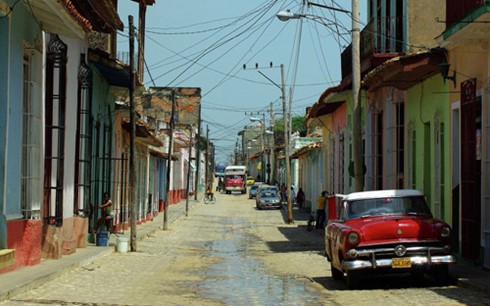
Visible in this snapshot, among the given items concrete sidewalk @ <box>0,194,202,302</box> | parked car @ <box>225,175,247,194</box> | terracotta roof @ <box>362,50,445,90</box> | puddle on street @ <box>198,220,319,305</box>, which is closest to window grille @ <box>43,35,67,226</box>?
concrete sidewalk @ <box>0,194,202,302</box>

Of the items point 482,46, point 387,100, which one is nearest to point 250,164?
point 387,100

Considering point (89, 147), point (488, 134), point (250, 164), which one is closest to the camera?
point (488, 134)

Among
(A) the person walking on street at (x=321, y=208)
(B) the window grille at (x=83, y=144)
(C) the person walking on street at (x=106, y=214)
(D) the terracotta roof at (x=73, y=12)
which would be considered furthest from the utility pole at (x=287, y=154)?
(D) the terracotta roof at (x=73, y=12)

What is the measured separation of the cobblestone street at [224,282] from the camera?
1257cm

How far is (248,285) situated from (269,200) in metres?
43.6

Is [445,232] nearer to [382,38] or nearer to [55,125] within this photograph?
[55,125]

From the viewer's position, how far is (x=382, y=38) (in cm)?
2475

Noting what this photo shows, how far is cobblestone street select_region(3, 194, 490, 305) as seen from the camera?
12570 mm

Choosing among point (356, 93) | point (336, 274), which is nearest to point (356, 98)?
point (356, 93)

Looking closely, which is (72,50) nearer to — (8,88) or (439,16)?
(8,88)

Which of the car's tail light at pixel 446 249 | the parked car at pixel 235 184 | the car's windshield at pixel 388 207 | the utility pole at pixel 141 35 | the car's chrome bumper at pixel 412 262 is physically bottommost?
the car's chrome bumper at pixel 412 262

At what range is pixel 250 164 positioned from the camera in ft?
500

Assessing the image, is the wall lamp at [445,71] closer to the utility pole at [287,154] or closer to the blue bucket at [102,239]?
the blue bucket at [102,239]

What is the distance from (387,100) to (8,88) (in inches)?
546
